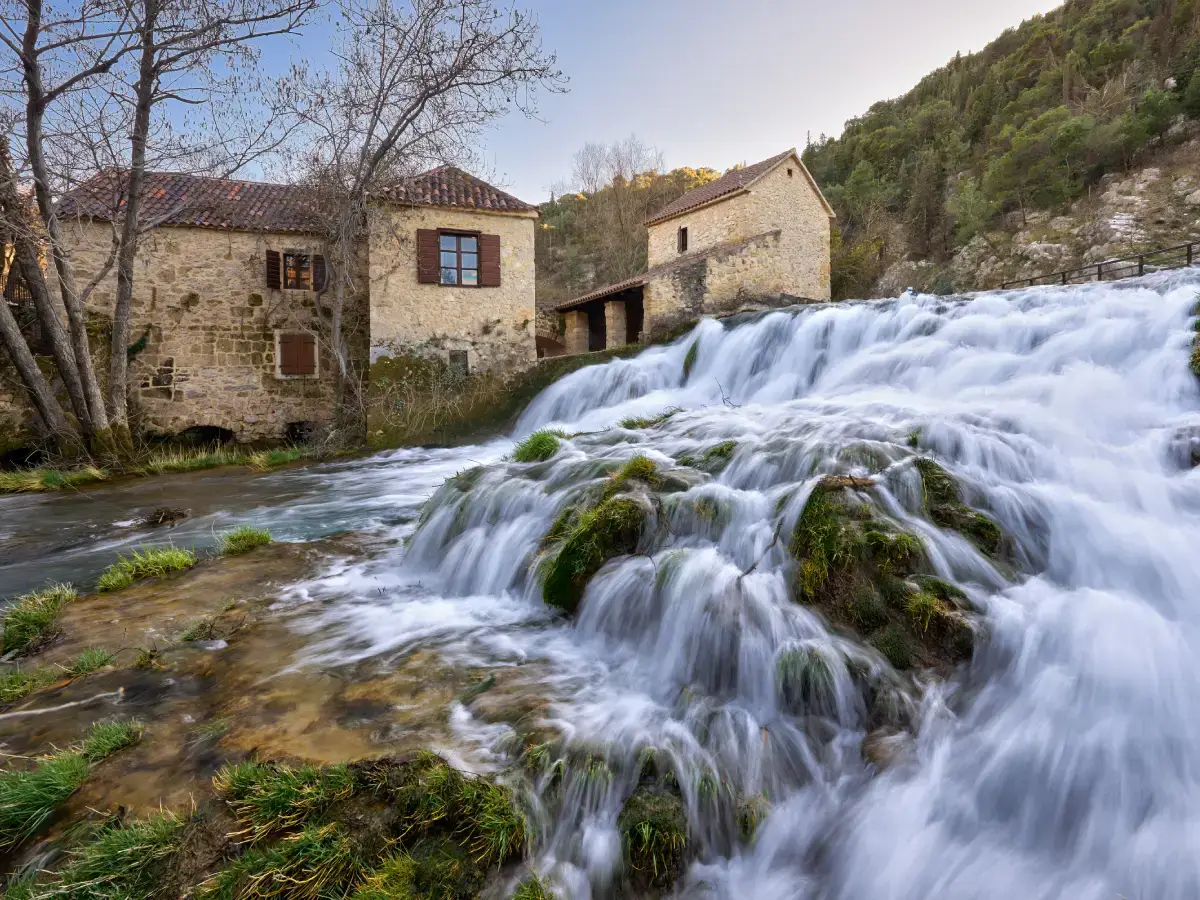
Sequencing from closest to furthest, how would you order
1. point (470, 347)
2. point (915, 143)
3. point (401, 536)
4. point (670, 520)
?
point (670, 520)
point (401, 536)
point (470, 347)
point (915, 143)

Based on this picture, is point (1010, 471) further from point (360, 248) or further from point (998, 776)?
point (360, 248)

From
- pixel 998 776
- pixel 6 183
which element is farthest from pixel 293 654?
pixel 6 183

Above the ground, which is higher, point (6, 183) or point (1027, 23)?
point (1027, 23)

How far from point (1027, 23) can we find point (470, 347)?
5728cm

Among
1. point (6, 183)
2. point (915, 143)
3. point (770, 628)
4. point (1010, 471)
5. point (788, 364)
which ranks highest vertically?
point (915, 143)

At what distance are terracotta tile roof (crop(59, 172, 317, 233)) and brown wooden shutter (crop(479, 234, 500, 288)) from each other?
434 centimetres

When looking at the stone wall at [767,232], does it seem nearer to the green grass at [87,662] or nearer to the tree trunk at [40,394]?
the tree trunk at [40,394]

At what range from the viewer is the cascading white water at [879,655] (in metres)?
2.19

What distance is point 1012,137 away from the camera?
33375mm

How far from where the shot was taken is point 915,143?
4231cm

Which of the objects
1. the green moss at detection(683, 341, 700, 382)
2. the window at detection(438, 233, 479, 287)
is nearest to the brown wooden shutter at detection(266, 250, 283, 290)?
the window at detection(438, 233, 479, 287)

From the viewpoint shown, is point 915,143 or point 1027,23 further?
point 1027,23

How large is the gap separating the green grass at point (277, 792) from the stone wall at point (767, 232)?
1774cm

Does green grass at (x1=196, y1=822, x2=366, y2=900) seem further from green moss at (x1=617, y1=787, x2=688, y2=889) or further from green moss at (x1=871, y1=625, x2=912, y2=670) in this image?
green moss at (x1=871, y1=625, x2=912, y2=670)
